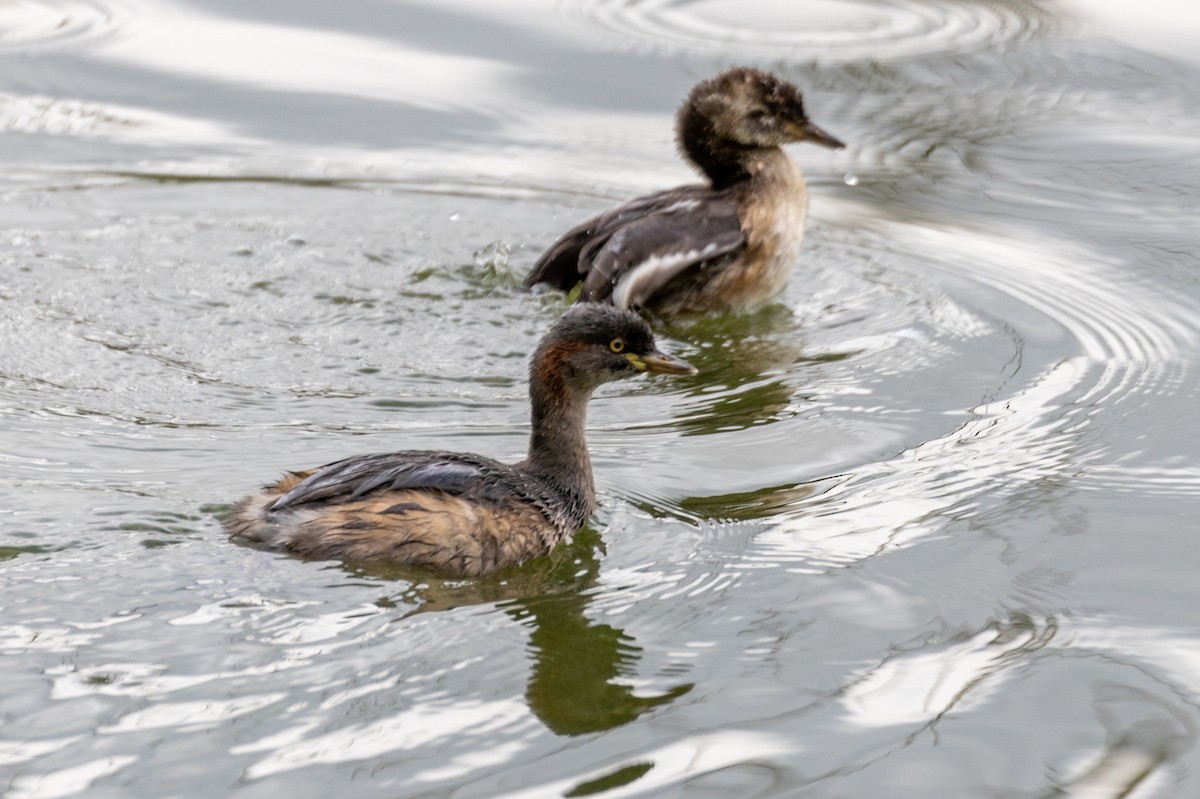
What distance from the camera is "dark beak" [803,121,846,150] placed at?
9867mm

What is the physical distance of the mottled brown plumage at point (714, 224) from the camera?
356 inches

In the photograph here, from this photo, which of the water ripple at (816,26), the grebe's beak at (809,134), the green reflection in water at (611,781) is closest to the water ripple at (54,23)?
the water ripple at (816,26)

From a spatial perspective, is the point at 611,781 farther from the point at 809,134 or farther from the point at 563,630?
the point at 809,134

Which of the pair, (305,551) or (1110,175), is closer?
(305,551)

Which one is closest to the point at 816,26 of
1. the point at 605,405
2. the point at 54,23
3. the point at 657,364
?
the point at 54,23

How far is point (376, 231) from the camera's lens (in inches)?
388

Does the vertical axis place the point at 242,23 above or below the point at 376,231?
above

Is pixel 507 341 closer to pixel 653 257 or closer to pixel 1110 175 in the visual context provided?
pixel 653 257

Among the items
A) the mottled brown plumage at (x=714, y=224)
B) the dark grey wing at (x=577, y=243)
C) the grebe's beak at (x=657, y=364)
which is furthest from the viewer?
the dark grey wing at (x=577, y=243)

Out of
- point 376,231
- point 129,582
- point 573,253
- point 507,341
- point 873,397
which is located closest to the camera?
point 129,582

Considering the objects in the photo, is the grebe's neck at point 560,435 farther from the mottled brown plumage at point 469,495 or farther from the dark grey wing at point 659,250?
the dark grey wing at point 659,250

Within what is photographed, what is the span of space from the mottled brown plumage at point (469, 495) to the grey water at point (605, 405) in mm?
111

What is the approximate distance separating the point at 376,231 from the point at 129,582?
4.40 m

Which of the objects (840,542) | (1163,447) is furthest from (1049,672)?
(1163,447)
